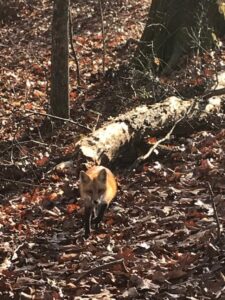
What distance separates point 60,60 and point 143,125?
3440mm

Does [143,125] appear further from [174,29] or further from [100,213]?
[174,29]

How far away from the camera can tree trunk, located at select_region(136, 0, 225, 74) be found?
13.9 meters

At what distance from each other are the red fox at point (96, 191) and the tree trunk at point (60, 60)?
15.9 feet

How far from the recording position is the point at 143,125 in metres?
9.46

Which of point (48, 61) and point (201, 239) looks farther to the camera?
point (48, 61)

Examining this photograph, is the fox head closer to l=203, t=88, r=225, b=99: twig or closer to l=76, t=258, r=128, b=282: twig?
l=76, t=258, r=128, b=282: twig

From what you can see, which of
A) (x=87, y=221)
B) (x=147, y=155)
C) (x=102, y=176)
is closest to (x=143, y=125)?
(x=147, y=155)

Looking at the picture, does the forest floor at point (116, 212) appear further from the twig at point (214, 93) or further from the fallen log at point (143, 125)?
the twig at point (214, 93)

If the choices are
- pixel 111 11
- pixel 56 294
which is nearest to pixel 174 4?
pixel 111 11

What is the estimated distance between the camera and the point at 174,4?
1400 cm

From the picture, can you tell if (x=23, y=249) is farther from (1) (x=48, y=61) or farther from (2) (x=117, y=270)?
(1) (x=48, y=61)

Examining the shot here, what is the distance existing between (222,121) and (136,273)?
5585 mm

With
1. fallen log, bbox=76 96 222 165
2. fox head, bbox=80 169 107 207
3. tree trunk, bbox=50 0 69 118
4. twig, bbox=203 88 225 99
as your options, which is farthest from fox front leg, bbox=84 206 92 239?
tree trunk, bbox=50 0 69 118

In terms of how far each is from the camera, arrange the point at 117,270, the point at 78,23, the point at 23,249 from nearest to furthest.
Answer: the point at 117,270 < the point at 23,249 < the point at 78,23
